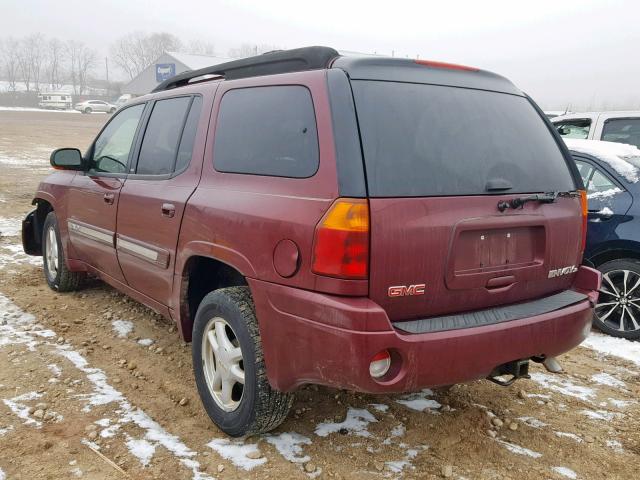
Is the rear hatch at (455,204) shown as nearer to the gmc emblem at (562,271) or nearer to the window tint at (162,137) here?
the gmc emblem at (562,271)

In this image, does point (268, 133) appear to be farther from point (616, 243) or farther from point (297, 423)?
point (616, 243)

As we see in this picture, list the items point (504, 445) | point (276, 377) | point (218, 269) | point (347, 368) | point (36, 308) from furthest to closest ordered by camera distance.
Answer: point (36, 308) < point (218, 269) < point (504, 445) < point (276, 377) < point (347, 368)

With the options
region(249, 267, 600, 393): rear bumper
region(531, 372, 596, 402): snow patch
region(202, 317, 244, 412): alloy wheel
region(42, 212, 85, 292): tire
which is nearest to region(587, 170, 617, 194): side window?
region(531, 372, 596, 402): snow patch

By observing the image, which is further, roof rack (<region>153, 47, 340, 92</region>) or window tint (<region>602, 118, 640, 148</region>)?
window tint (<region>602, 118, 640, 148</region>)

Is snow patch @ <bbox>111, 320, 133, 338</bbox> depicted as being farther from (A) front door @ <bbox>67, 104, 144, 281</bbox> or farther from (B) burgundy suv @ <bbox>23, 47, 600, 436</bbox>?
(B) burgundy suv @ <bbox>23, 47, 600, 436</bbox>

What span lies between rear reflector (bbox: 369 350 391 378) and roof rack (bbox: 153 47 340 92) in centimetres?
135

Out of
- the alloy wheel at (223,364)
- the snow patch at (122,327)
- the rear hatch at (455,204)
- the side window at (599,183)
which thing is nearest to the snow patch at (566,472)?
the rear hatch at (455,204)

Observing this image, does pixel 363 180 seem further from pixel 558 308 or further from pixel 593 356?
pixel 593 356

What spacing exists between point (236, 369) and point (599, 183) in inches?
147

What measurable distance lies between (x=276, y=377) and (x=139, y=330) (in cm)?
223

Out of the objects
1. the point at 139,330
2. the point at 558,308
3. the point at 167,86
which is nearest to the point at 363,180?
the point at 558,308

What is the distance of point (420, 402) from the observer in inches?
130

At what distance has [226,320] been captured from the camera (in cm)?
277

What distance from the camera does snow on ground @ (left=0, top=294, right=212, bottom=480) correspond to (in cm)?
274
